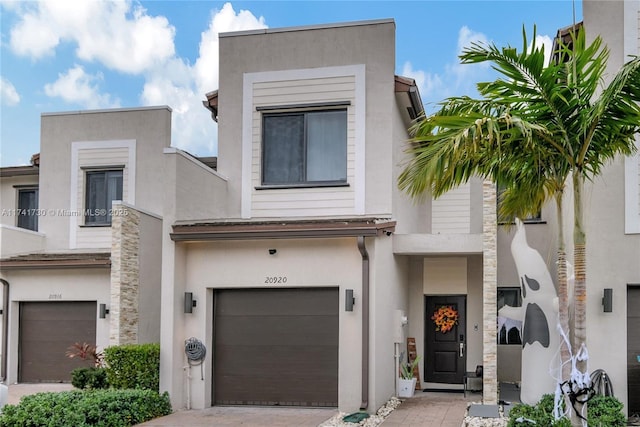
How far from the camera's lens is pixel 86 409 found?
1124 centimetres

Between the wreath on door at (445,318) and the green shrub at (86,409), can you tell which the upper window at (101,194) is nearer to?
the green shrub at (86,409)

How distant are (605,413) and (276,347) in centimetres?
610

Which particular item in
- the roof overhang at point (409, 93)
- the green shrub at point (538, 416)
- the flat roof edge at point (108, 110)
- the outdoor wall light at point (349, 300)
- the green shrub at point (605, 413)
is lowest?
the green shrub at point (605, 413)

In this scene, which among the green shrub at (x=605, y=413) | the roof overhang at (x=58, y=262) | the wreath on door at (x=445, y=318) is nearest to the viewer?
the green shrub at (x=605, y=413)

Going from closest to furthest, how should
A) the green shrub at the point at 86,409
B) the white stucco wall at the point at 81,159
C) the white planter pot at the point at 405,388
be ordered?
the green shrub at the point at 86,409, the white planter pot at the point at 405,388, the white stucco wall at the point at 81,159

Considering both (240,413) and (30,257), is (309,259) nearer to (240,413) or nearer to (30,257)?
(240,413)

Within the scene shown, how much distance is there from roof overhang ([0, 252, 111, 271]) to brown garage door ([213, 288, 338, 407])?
467 cm

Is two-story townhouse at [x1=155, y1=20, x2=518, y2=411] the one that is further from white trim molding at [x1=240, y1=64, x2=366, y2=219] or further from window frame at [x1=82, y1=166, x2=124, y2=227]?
window frame at [x1=82, y1=166, x2=124, y2=227]

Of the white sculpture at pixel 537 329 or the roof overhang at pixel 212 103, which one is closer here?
the white sculpture at pixel 537 329

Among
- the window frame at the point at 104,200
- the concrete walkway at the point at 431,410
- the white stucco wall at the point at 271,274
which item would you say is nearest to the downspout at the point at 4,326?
the window frame at the point at 104,200

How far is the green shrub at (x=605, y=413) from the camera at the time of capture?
10016 mm

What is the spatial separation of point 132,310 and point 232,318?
2.69m

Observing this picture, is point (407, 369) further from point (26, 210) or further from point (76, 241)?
point (26, 210)

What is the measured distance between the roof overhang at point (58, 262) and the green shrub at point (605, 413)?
445 inches
